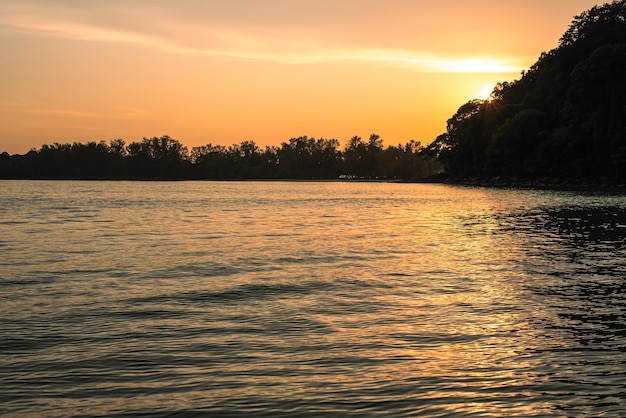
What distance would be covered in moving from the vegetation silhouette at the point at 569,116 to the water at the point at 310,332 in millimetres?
110278

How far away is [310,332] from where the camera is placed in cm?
1388

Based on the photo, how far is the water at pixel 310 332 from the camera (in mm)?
9828

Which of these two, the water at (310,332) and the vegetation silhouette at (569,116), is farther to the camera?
the vegetation silhouette at (569,116)

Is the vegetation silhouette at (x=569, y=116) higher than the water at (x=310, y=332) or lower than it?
higher

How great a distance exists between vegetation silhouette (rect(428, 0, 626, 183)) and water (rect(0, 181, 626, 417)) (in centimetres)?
11028

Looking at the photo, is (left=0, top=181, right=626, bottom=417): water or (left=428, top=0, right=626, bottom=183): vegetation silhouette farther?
(left=428, top=0, right=626, bottom=183): vegetation silhouette

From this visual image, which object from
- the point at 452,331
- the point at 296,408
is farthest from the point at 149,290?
the point at 296,408

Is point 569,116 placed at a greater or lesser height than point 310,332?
greater

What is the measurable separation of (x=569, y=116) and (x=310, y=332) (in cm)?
13691

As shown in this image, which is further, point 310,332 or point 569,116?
point 569,116

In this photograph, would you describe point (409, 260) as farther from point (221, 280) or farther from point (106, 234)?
point (106, 234)

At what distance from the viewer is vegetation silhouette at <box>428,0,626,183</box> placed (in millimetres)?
126750

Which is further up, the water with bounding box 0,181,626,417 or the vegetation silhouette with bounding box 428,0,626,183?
the vegetation silhouette with bounding box 428,0,626,183

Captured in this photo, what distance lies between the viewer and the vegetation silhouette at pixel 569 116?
126750 millimetres
